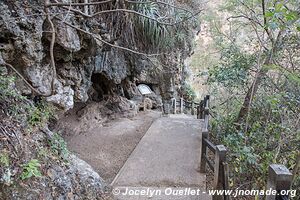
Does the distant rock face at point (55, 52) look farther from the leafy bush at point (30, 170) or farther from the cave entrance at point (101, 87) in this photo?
the leafy bush at point (30, 170)

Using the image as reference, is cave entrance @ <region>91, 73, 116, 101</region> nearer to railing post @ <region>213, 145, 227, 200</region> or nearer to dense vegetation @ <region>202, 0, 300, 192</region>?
dense vegetation @ <region>202, 0, 300, 192</region>

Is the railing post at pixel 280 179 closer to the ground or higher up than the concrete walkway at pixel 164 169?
higher up

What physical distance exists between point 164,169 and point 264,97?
224cm

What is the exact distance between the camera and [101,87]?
7.07 m

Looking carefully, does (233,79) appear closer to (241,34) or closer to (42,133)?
(241,34)

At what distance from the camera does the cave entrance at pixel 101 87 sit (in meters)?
6.75

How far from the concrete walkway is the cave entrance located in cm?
238

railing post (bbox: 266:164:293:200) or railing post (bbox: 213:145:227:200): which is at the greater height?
railing post (bbox: 266:164:293:200)

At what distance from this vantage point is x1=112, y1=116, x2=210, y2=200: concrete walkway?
311cm

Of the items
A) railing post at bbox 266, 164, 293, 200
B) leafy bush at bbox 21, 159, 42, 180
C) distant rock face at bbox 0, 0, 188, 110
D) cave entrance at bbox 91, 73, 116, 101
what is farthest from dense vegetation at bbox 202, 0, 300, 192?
cave entrance at bbox 91, 73, 116, 101

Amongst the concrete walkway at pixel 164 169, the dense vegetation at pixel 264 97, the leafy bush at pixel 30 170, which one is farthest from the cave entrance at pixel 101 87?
the leafy bush at pixel 30 170

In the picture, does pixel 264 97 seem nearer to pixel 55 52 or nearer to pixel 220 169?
pixel 220 169

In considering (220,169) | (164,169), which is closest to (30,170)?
(220,169)

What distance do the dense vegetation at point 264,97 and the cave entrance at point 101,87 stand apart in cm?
338
